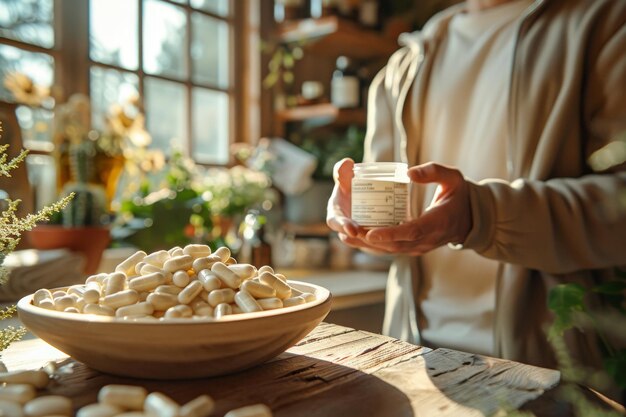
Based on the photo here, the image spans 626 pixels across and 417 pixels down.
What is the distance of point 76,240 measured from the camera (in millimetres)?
1385

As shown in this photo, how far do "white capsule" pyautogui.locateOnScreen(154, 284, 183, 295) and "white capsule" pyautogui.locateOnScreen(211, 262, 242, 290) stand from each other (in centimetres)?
4

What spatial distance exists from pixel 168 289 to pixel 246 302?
0.08 meters

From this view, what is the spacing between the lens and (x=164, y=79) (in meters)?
2.09

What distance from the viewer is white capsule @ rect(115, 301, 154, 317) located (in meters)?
0.52

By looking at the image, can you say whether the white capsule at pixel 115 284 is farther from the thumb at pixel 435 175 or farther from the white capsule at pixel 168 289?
the thumb at pixel 435 175

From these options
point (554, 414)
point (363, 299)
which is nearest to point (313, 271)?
point (363, 299)

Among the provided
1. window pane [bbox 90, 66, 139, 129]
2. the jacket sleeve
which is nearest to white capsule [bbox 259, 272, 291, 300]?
the jacket sleeve

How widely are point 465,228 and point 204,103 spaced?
5.19ft

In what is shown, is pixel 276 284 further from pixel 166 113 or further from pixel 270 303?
pixel 166 113

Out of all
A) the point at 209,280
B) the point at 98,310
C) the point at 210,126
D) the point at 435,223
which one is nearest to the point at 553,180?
the point at 435,223

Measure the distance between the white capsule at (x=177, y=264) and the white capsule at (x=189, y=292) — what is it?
4 cm

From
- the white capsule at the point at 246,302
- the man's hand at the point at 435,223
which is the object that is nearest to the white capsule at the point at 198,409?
the white capsule at the point at 246,302

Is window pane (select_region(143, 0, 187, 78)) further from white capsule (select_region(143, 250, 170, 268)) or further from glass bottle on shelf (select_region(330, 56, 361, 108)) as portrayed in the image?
white capsule (select_region(143, 250, 170, 268))

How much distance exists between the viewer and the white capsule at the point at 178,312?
51 cm
